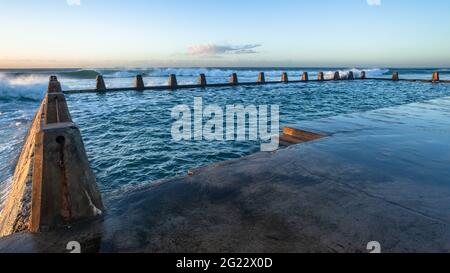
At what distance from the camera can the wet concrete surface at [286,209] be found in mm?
2365

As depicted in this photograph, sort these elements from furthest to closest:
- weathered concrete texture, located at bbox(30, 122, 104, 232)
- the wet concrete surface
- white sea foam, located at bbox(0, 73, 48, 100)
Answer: white sea foam, located at bbox(0, 73, 48, 100)
weathered concrete texture, located at bbox(30, 122, 104, 232)
the wet concrete surface

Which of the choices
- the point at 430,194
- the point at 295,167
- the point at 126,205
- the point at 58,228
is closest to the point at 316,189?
the point at 295,167

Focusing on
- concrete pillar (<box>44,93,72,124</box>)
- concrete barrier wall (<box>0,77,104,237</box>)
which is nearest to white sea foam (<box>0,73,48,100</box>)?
concrete pillar (<box>44,93,72,124</box>)

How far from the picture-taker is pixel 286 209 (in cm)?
290

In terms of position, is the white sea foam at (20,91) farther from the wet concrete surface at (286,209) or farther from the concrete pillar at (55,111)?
the wet concrete surface at (286,209)

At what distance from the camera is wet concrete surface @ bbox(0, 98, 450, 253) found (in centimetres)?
237

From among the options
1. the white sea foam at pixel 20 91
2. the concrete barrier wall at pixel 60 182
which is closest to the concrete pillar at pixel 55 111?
the concrete barrier wall at pixel 60 182

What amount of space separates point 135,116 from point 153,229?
10.4 metres

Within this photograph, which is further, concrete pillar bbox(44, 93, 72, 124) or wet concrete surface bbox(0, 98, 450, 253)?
concrete pillar bbox(44, 93, 72, 124)

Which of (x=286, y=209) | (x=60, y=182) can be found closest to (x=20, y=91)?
(x=60, y=182)

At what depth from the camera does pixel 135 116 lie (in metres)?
12.4

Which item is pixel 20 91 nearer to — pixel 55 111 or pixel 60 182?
pixel 55 111

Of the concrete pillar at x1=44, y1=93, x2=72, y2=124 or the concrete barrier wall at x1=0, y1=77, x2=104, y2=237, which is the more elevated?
the concrete pillar at x1=44, y1=93, x2=72, y2=124

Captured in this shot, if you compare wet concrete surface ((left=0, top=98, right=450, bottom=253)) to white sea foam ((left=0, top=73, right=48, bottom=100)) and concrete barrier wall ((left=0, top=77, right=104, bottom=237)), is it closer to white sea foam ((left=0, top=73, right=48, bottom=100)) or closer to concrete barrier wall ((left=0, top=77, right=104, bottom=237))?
concrete barrier wall ((left=0, top=77, right=104, bottom=237))
